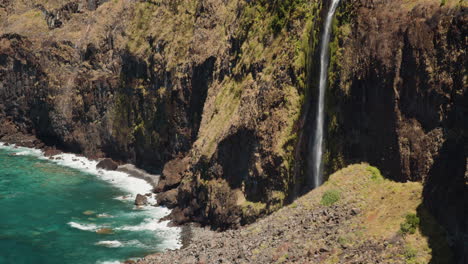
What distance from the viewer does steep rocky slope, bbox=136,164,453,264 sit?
32.8m

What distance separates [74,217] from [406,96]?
171 ft

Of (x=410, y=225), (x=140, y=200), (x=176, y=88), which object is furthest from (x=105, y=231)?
(x=410, y=225)

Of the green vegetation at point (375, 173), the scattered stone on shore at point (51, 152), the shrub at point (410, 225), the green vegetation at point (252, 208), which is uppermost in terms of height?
the green vegetation at point (375, 173)

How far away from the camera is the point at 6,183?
89.8 m

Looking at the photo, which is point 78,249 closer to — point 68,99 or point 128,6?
point 68,99

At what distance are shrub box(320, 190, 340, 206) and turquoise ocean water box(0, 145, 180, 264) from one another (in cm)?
2522

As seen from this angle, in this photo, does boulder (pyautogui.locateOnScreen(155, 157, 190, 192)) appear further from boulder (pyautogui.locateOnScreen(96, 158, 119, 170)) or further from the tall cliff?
boulder (pyautogui.locateOnScreen(96, 158, 119, 170))

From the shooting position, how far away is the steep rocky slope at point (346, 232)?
108 feet

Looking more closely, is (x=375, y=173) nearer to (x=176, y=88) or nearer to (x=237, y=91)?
(x=237, y=91)

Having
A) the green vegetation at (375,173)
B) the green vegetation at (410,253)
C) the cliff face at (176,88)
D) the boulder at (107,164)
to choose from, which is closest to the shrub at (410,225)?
the green vegetation at (410,253)

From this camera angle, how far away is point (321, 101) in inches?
1970

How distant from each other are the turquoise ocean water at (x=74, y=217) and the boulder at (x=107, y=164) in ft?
4.93

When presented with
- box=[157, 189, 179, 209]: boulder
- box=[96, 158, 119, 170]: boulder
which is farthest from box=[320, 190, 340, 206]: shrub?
box=[96, 158, 119, 170]: boulder

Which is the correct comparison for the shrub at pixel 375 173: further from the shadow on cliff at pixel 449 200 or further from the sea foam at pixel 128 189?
the sea foam at pixel 128 189
